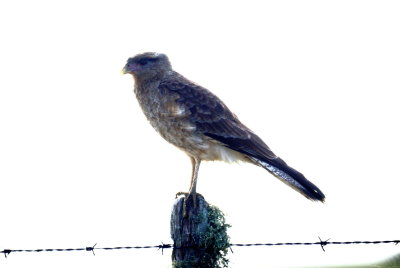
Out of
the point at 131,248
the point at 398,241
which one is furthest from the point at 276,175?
the point at 131,248

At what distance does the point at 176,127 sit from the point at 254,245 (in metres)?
2.26

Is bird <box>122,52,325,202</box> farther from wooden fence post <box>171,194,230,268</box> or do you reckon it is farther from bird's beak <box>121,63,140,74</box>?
wooden fence post <box>171,194,230,268</box>

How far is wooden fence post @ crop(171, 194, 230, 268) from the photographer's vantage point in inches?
180

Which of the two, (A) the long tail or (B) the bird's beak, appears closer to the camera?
(A) the long tail

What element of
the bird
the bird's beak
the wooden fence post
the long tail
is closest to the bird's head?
the bird's beak

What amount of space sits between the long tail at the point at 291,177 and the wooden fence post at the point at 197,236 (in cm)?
122

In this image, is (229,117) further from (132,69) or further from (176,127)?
(132,69)

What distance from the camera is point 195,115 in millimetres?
6676

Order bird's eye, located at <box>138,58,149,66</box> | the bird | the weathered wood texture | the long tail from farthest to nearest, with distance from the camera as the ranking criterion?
bird's eye, located at <box>138,58,149,66</box> < the bird < the long tail < the weathered wood texture

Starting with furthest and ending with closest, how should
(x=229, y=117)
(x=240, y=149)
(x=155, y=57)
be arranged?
(x=155, y=57) → (x=229, y=117) → (x=240, y=149)

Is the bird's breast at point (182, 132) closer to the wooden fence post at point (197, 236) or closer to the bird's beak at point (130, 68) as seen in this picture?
the bird's beak at point (130, 68)

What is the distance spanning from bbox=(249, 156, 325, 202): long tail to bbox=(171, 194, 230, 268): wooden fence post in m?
1.22

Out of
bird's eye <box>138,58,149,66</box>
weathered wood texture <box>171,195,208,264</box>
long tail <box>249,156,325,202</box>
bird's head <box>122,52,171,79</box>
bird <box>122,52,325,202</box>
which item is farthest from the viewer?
bird's eye <box>138,58,149,66</box>

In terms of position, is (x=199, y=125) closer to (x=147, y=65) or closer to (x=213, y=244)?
(x=147, y=65)
